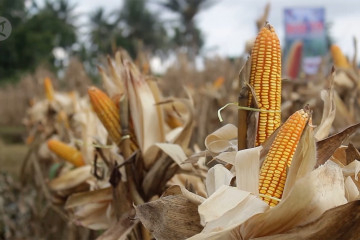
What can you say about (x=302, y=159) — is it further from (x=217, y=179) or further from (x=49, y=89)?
(x=49, y=89)

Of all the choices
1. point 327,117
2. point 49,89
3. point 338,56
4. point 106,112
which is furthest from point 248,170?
point 49,89

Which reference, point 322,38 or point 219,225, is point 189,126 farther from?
point 322,38

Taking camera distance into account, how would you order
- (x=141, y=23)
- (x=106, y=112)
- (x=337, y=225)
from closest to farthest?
(x=337, y=225) → (x=106, y=112) → (x=141, y=23)

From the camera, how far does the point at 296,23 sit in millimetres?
6883

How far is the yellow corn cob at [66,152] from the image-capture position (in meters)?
2.39

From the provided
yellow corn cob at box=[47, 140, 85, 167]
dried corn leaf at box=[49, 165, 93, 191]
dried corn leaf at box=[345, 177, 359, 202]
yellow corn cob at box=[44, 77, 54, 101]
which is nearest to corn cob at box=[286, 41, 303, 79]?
yellow corn cob at box=[44, 77, 54, 101]

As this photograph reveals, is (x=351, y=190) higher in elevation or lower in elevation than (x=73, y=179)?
higher

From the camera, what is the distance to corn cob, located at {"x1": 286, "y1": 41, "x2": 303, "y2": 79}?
251 inches

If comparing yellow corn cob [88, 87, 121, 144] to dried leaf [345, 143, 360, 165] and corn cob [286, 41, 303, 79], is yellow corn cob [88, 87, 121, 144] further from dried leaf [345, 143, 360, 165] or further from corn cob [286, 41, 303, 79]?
corn cob [286, 41, 303, 79]

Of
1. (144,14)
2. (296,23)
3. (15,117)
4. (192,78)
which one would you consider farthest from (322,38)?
(144,14)

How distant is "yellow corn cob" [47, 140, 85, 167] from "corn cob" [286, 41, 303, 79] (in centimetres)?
430

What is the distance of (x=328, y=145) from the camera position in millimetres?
1153

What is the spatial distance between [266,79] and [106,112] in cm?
78

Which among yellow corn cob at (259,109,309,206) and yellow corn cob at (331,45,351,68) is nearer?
yellow corn cob at (259,109,309,206)
